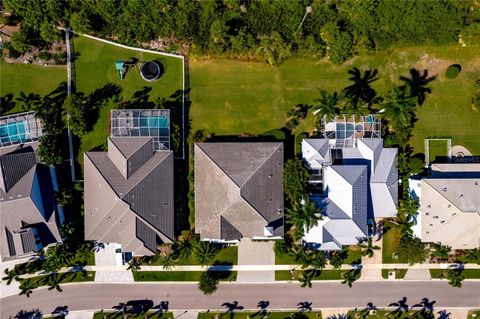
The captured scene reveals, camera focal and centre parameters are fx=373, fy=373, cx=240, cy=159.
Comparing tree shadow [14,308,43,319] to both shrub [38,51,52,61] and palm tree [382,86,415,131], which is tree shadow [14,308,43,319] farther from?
palm tree [382,86,415,131]

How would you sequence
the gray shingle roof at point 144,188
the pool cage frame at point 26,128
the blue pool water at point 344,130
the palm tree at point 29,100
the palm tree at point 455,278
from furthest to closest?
the palm tree at point 29,100, the palm tree at point 455,278, the pool cage frame at point 26,128, the blue pool water at point 344,130, the gray shingle roof at point 144,188

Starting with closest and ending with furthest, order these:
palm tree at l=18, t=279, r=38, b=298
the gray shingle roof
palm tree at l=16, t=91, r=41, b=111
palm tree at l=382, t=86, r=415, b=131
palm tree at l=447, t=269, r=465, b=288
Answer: palm tree at l=382, t=86, r=415, b=131
the gray shingle roof
palm tree at l=447, t=269, r=465, b=288
palm tree at l=16, t=91, r=41, b=111
palm tree at l=18, t=279, r=38, b=298

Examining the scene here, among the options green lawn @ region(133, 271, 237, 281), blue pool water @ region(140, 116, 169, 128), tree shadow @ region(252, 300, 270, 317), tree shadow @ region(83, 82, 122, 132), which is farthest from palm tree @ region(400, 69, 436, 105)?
tree shadow @ region(83, 82, 122, 132)

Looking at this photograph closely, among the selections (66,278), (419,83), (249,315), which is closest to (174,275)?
(249,315)

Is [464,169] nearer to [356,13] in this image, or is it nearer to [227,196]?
[356,13]

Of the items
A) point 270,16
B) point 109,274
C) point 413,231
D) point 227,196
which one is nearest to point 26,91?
point 109,274

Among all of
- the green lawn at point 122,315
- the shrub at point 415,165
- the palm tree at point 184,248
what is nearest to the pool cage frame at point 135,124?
the palm tree at point 184,248

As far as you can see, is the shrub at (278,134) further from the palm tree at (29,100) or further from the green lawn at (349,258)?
the palm tree at (29,100)
